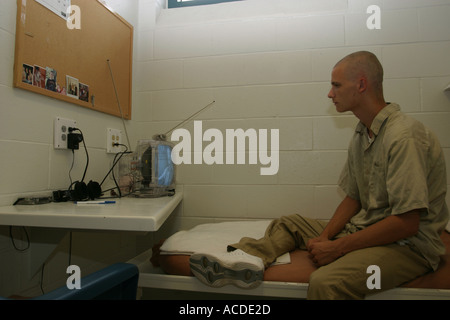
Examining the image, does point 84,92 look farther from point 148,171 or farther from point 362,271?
point 362,271

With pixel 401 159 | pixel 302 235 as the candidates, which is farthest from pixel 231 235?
pixel 401 159

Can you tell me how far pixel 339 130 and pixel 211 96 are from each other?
2.80 feet

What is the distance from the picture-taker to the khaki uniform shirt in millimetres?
980

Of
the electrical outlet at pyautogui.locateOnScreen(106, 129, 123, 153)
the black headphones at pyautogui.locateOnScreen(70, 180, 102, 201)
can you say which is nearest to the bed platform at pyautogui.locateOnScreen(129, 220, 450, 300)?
the black headphones at pyautogui.locateOnScreen(70, 180, 102, 201)

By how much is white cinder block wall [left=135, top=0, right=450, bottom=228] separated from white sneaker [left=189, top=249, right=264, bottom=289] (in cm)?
84

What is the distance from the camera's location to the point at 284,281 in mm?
1079

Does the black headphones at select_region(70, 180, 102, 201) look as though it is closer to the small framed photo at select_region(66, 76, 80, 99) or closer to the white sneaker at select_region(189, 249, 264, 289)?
the small framed photo at select_region(66, 76, 80, 99)

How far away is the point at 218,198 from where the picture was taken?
1943mm

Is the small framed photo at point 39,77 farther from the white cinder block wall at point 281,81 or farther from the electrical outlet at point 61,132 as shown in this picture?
the white cinder block wall at point 281,81

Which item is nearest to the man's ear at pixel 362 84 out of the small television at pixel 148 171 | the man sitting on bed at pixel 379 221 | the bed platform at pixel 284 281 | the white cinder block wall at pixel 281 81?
the man sitting on bed at pixel 379 221

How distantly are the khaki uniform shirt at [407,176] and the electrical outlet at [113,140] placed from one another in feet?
4.60

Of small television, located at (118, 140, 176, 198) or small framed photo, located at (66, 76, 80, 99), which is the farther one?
small television, located at (118, 140, 176, 198)

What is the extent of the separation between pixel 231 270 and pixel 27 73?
1.14 metres
